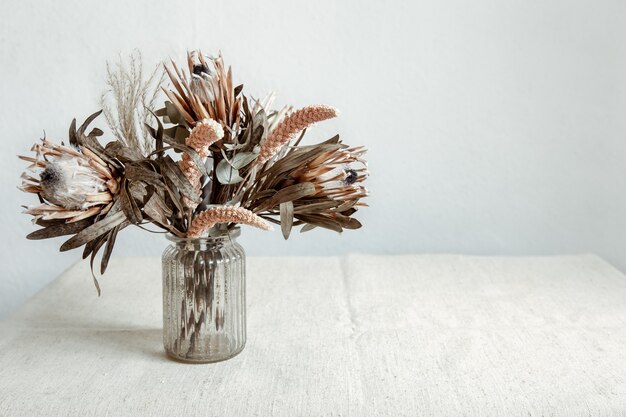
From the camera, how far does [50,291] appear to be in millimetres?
1200

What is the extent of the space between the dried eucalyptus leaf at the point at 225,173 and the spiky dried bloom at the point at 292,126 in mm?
42

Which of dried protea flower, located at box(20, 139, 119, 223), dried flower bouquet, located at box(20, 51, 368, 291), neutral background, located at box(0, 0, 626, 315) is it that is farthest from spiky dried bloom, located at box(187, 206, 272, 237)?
neutral background, located at box(0, 0, 626, 315)

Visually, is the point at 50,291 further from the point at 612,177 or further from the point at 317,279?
the point at 612,177

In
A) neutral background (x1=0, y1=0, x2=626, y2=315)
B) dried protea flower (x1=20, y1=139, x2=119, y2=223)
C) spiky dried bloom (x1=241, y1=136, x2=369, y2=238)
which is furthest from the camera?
neutral background (x1=0, y1=0, x2=626, y2=315)

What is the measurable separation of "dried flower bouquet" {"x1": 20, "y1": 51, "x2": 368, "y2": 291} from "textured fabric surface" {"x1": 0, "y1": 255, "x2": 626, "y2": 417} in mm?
170

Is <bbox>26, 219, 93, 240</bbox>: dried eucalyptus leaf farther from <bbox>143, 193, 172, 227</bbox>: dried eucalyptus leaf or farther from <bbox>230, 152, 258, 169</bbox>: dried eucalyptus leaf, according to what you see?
<bbox>230, 152, 258, 169</bbox>: dried eucalyptus leaf

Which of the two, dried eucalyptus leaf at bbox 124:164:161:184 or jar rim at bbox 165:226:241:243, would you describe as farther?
jar rim at bbox 165:226:241:243

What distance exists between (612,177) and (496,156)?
0.28 meters

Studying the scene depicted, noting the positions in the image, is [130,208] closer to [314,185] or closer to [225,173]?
[225,173]

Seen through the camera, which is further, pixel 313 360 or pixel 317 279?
pixel 317 279

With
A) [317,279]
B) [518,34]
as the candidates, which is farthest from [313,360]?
[518,34]

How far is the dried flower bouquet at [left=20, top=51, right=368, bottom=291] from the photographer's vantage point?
2.48 feet

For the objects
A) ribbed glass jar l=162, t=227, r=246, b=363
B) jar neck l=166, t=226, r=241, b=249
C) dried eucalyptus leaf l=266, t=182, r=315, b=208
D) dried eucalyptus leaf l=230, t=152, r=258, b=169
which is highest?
dried eucalyptus leaf l=230, t=152, r=258, b=169

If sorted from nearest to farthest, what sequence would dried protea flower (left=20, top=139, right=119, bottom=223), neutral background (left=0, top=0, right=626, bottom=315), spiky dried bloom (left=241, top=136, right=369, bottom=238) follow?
dried protea flower (left=20, top=139, right=119, bottom=223) → spiky dried bloom (left=241, top=136, right=369, bottom=238) → neutral background (left=0, top=0, right=626, bottom=315)
